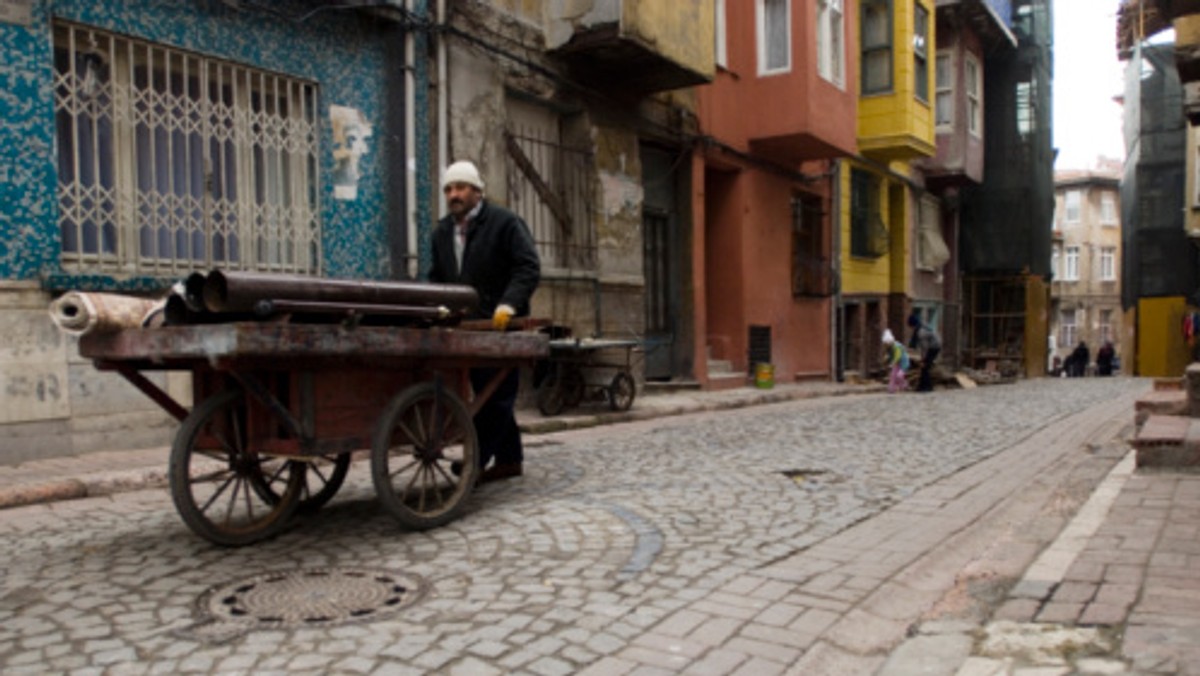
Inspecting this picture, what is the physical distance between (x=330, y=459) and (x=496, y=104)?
6.76 meters

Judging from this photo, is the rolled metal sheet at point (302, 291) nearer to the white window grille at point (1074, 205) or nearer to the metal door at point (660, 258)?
the metal door at point (660, 258)

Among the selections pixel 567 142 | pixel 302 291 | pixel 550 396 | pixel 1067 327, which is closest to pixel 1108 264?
pixel 1067 327

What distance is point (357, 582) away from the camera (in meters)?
3.57

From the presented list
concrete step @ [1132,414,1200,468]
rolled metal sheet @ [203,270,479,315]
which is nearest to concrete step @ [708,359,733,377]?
concrete step @ [1132,414,1200,468]

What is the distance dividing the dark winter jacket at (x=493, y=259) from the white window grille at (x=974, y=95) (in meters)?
21.1

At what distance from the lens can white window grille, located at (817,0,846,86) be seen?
16.0 m

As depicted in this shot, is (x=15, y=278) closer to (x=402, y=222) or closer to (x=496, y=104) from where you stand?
(x=402, y=222)

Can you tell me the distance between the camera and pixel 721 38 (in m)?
15.0

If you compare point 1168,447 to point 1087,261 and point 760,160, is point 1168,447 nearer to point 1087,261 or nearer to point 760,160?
point 760,160

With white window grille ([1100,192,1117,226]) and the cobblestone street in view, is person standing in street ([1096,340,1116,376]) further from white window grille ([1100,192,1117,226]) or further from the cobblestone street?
the cobblestone street

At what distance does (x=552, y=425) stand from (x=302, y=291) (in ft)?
18.7

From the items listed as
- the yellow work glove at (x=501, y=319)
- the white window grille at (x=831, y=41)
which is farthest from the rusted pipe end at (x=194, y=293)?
the white window grille at (x=831, y=41)

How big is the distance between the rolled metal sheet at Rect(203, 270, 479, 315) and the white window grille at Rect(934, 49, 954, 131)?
69.5 ft

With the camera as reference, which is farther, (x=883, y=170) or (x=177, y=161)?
(x=883, y=170)
